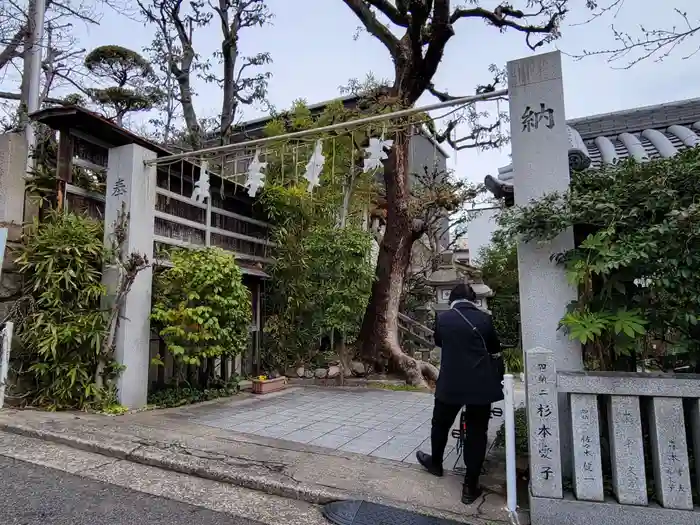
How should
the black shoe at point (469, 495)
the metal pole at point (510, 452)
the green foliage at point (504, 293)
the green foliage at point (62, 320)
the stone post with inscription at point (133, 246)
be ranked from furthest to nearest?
1. the green foliage at point (504, 293)
2. the stone post with inscription at point (133, 246)
3. the green foliage at point (62, 320)
4. the black shoe at point (469, 495)
5. the metal pole at point (510, 452)

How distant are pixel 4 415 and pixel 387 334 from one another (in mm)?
7249

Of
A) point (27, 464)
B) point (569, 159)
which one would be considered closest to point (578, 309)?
point (569, 159)

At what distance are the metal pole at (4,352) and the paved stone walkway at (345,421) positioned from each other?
2.71 metres

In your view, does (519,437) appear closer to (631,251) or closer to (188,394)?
(631,251)

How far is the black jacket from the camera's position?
12.5 feet

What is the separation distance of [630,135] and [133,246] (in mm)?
7631

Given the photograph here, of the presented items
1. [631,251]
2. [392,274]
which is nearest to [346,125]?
[631,251]

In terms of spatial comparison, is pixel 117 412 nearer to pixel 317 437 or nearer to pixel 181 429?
pixel 181 429

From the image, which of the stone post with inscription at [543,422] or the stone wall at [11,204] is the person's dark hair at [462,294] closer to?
the stone post with inscription at [543,422]

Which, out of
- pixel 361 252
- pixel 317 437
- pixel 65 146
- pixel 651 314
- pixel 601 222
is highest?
pixel 65 146

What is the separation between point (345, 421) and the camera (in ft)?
21.2

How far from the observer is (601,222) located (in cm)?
356

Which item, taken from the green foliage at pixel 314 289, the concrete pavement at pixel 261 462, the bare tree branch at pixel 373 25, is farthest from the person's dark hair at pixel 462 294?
the bare tree branch at pixel 373 25

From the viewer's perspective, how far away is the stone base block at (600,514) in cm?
310
